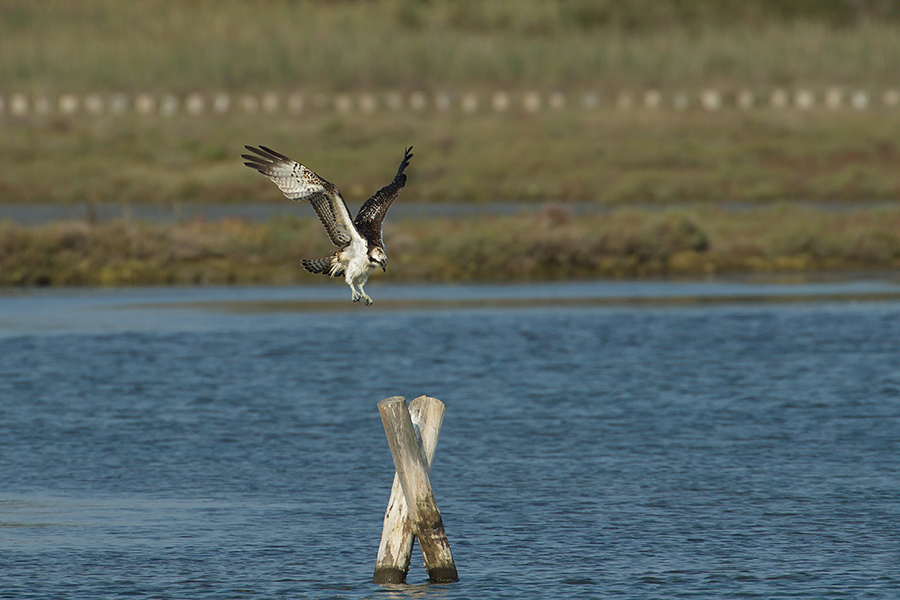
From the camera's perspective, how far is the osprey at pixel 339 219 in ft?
49.7

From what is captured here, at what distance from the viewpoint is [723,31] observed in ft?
345

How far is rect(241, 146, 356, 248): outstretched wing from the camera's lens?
15125 millimetres

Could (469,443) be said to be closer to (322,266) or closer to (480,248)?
(322,266)

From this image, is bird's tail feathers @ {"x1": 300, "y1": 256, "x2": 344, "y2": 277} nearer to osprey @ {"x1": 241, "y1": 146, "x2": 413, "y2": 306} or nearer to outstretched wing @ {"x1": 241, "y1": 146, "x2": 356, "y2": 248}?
osprey @ {"x1": 241, "y1": 146, "x2": 413, "y2": 306}

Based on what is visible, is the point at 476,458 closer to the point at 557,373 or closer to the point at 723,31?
the point at 557,373

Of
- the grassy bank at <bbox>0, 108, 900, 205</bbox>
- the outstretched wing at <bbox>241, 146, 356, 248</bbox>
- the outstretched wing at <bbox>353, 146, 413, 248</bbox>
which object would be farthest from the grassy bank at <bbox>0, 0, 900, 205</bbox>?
the outstretched wing at <bbox>241, 146, 356, 248</bbox>

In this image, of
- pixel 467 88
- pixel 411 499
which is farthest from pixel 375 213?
pixel 467 88

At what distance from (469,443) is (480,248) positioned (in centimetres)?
2012

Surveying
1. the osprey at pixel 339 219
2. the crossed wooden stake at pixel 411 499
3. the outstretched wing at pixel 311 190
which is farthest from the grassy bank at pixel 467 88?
the crossed wooden stake at pixel 411 499

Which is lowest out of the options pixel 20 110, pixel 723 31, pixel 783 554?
pixel 783 554

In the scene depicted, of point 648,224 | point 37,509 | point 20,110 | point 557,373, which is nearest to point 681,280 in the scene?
point 648,224

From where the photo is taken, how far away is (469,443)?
23766 millimetres

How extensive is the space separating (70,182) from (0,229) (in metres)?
24.4

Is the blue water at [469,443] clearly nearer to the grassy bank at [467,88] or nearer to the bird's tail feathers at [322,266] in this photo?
the bird's tail feathers at [322,266]
